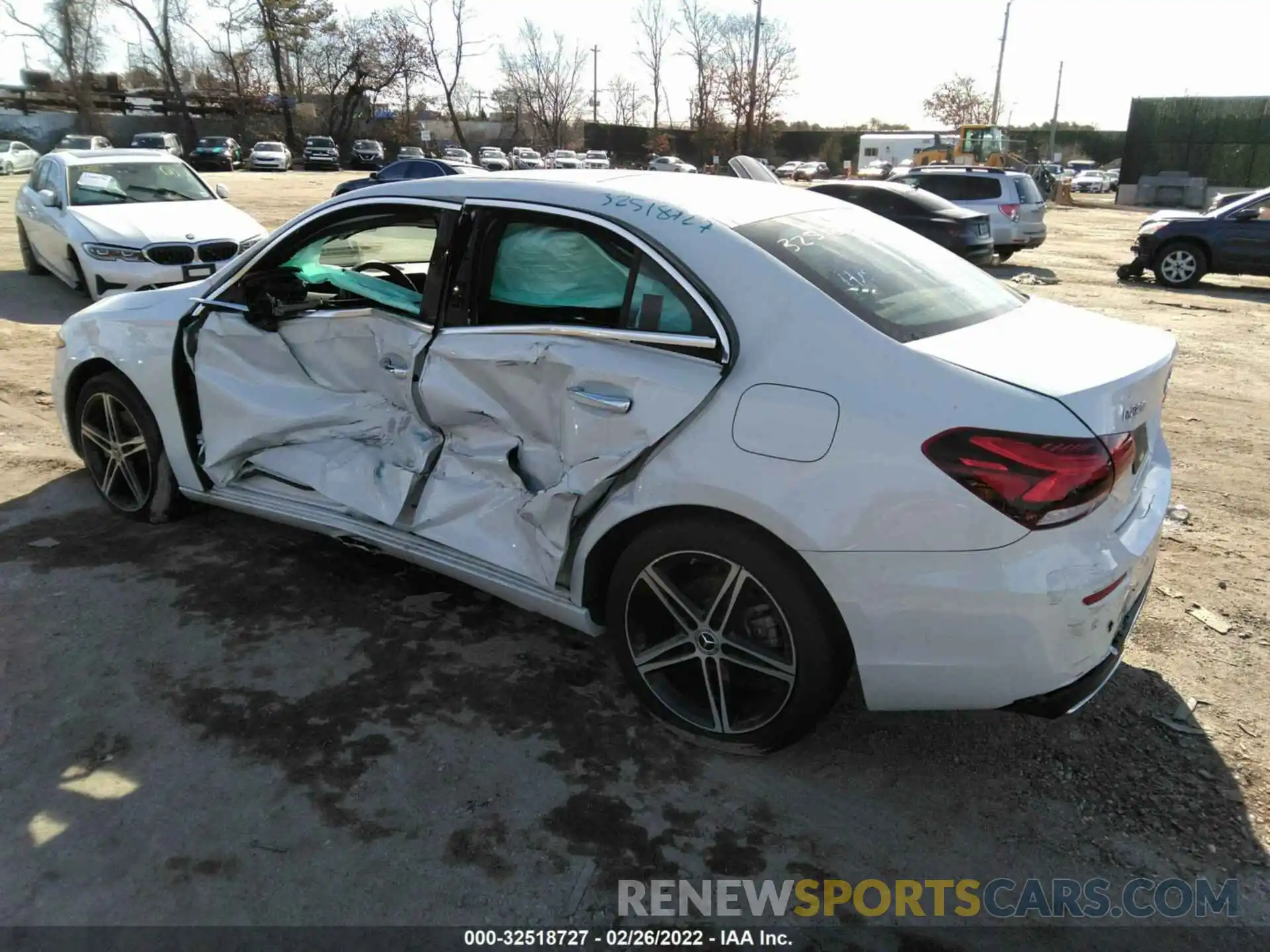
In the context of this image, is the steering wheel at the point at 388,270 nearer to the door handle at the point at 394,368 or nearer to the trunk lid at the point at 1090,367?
the door handle at the point at 394,368

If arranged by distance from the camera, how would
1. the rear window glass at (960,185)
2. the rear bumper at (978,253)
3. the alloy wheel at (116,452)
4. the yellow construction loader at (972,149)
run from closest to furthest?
the alloy wheel at (116,452) < the rear bumper at (978,253) < the rear window glass at (960,185) < the yellow construction loader at (972,149)

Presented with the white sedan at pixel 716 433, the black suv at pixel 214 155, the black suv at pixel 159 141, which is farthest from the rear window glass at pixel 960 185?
the black suv at pixel 214 155

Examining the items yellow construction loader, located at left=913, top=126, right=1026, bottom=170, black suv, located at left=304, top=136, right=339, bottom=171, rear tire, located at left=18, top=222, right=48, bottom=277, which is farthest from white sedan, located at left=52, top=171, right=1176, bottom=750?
black suv, located at left=304, top=136, right=339, bottom=171

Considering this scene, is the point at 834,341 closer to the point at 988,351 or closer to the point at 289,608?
the point at 988,351

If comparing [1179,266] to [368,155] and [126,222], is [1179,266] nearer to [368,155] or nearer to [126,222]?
[126,222]

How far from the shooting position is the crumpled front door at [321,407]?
3.56 metres

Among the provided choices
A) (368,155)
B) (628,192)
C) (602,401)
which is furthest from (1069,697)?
(368,155)

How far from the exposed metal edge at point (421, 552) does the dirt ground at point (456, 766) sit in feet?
0.99

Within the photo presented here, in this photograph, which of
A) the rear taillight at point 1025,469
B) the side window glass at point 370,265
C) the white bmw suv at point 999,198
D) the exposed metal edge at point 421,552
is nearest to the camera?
the rear taillight at point 1025,469

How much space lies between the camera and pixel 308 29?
56.8m

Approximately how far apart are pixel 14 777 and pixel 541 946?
1759mm

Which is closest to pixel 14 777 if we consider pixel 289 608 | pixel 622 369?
pixel 289 608

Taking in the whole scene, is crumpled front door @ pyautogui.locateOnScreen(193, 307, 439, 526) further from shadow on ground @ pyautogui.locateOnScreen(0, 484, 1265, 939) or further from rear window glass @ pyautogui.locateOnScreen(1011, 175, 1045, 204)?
rear window glass @ pyautogui.locateOnScreen(1011, 175, 1045, 204)

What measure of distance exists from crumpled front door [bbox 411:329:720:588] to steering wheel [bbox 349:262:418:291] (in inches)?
47.6
